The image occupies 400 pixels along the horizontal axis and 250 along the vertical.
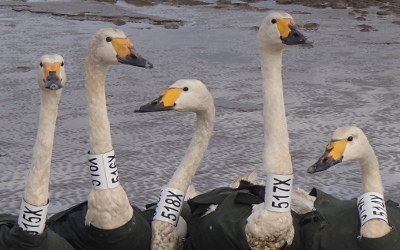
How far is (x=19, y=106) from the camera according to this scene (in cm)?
1065

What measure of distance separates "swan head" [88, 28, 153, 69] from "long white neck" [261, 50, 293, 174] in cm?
86

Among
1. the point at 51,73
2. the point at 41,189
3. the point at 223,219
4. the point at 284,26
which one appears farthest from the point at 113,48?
the point at 223,219

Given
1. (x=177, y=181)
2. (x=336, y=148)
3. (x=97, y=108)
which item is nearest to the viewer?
(x=336, y=148)

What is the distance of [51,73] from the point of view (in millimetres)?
5027

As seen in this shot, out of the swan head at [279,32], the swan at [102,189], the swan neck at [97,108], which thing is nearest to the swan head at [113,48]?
the swan at [102,189]

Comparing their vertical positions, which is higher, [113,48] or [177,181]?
[113,48]

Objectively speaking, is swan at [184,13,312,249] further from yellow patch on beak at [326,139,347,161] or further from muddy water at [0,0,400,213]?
muddy water at [0,0,400,213]

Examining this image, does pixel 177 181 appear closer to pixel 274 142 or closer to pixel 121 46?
pixel 274 142

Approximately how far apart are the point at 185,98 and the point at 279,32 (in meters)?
0.71

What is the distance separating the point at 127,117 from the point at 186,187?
421 centimetres

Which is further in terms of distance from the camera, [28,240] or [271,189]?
[271,189]

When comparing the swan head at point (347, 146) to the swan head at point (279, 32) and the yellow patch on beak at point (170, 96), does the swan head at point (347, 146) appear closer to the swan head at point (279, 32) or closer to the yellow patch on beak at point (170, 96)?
the swan head at point (279, 32)

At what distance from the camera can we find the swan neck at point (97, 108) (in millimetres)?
5520

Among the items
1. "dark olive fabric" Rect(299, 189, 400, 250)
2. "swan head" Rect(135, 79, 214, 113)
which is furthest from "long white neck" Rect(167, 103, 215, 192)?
"dark olive fabric" Rect(299, 189, 400, 250)
